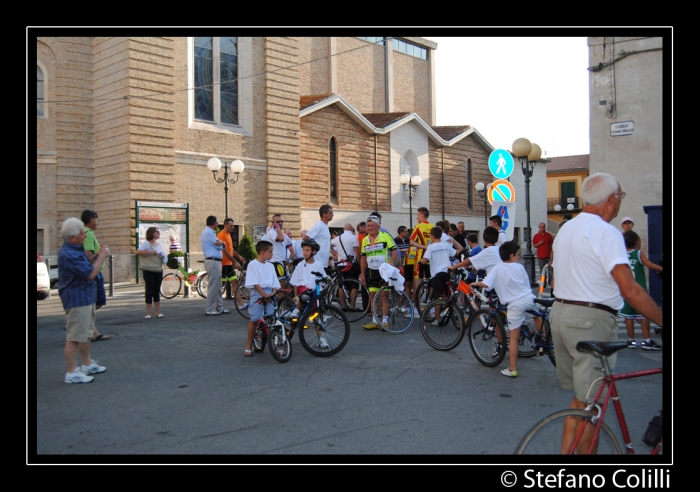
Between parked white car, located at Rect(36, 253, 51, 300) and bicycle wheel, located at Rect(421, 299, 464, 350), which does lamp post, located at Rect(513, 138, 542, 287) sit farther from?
parked white car, located at Rect(36, 253, 51, 300)

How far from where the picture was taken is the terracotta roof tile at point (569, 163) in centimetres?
6066

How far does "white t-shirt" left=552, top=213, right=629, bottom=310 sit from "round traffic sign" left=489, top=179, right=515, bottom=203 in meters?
9.05

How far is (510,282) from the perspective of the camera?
7.42 metres

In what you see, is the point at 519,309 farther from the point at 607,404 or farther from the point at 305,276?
the point at 607,404

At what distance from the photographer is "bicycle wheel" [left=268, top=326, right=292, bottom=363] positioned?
8.17 meters

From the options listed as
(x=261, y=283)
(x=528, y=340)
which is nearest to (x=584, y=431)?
(x=528, y=340)

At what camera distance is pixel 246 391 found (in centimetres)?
677

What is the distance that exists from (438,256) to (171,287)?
31.7ft

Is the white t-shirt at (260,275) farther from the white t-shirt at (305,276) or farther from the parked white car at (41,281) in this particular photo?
the parked white car at (41,281)

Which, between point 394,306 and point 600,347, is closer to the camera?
point 600,347

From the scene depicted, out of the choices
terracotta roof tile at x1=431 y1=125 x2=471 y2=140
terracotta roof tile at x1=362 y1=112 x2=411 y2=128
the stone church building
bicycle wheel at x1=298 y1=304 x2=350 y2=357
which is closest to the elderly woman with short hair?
bicycle wheel at x1=298 y1=304 x2=350 y2=357

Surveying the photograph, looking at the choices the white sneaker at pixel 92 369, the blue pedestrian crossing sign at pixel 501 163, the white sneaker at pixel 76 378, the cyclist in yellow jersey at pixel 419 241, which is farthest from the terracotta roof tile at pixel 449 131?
the white sneaker at pixel 76 378
